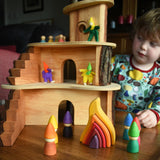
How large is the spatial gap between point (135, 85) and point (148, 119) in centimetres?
33

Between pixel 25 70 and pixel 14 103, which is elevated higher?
pixel 25 70

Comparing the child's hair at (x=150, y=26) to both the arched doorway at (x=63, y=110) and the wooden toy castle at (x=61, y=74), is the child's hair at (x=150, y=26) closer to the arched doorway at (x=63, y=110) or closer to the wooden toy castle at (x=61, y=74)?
the wooden toy castle at (x=61, y=74)

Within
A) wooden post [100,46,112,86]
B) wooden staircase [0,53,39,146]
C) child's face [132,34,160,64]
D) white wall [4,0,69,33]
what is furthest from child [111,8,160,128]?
white wall [4,0,69,33]

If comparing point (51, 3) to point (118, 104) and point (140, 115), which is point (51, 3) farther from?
point (140, 115)

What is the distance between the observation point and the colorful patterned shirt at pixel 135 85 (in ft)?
3.24

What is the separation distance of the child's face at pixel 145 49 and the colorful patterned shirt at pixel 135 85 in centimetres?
9

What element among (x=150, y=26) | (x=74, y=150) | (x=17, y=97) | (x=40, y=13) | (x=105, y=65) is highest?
(x=40, y=13)

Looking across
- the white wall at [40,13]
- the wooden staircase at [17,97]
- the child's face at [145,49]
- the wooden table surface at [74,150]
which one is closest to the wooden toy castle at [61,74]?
the wooden staircase at [17,97]

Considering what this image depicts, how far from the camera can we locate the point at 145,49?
0.88m

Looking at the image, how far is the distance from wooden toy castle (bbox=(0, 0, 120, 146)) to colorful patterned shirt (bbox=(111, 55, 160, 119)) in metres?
0.34

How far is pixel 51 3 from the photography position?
2719 mm

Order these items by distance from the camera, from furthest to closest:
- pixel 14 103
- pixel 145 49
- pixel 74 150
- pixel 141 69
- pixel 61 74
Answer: pixel 141 69 → pixel 145 49 → pixel 61 74 → pixel 14 103 → pixel 74 150

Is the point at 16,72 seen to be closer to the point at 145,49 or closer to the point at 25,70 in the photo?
the point at 25,70

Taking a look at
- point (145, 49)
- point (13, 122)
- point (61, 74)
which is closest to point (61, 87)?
point (61, 74)
